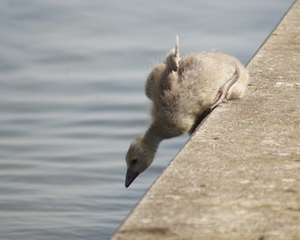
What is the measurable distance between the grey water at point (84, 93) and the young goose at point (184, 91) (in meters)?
1.44

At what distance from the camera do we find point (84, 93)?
1047 centimetres

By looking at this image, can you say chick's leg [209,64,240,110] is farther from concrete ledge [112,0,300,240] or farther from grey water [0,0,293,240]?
grey water [0,0,293,240]

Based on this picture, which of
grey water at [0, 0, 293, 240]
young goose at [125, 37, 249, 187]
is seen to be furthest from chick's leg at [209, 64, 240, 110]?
grey water at [0, 0, 293, 240]

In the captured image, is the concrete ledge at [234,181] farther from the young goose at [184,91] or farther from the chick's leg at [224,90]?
the young goose at [184,91]

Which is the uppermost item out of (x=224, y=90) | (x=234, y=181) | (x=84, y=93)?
(x=234, y=181)

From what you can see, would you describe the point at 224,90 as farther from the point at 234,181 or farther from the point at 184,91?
the point at 234,181

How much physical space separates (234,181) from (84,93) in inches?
251

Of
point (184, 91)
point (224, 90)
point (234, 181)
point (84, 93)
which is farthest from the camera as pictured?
point (84, 93)

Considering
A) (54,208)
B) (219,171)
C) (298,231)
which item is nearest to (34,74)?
(54,208)

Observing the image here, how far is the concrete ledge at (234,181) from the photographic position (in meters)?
3.70

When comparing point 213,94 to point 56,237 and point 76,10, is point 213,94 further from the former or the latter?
point 76,10

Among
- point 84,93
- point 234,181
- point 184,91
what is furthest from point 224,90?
point 84,93

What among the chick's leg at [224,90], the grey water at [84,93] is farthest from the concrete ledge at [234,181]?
the grey water at [84,93]

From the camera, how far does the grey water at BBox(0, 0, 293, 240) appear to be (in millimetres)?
8023
